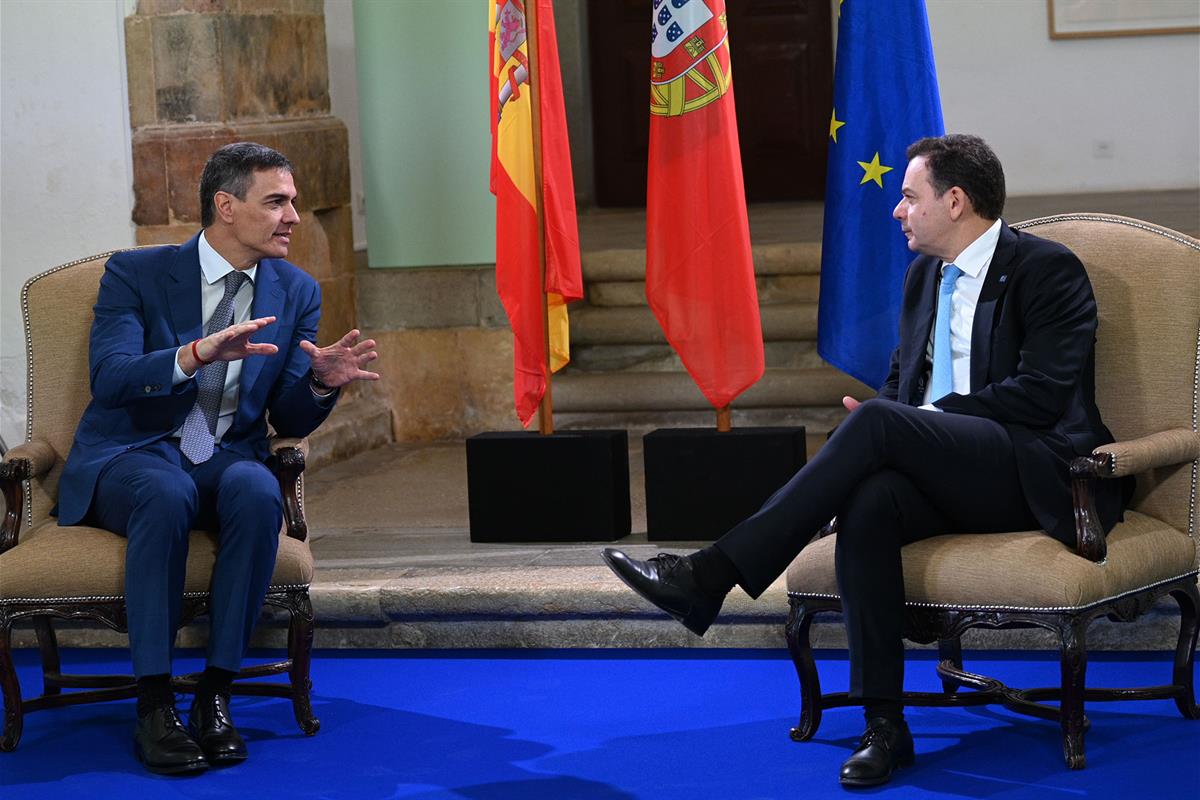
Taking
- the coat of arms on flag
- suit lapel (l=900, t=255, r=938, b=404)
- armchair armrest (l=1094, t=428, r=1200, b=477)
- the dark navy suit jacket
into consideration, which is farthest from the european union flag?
armchair armrest (l=1094, t=428, r=1200, b=477)

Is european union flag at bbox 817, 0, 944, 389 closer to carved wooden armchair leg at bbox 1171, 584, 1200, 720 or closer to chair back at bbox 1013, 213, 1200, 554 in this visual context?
chair back at bbox 1013, 213, 1200, 554

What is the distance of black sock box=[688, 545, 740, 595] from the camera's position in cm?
337

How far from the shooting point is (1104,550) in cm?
328

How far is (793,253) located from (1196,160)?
354 centimetres

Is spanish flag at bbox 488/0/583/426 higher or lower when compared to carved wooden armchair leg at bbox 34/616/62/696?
higher

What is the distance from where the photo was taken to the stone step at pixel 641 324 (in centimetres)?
653

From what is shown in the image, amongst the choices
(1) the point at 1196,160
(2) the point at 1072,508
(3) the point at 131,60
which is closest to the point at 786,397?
(3) the point at 131,60

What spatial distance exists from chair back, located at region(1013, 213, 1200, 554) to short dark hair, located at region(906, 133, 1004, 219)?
309 mm

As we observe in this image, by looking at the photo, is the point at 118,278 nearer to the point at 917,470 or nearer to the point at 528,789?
the point at 528,789

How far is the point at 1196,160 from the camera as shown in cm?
911

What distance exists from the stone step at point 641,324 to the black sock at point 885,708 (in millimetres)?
3310

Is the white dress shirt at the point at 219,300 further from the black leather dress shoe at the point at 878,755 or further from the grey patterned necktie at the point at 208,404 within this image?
the black leather dress shoe at the point at 878,755

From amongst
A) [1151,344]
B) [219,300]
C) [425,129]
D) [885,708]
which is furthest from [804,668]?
[425,129]

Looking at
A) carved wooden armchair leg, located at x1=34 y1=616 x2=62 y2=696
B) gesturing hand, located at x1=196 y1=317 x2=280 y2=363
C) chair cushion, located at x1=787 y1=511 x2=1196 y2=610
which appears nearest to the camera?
chair cushion, located at x1=787 y1=511 x2=1196 y2=610
